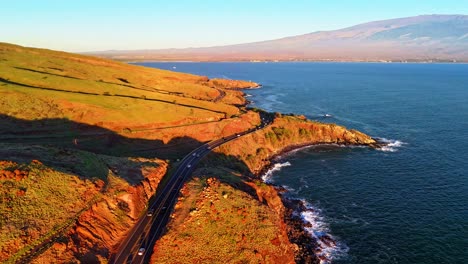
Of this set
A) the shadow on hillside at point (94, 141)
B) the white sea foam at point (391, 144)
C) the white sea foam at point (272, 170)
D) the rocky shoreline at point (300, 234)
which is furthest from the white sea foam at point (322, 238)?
the white sea foam at point (391, 144)

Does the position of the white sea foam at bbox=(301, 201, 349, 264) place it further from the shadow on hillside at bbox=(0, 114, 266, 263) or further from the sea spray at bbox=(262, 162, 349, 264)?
the shadow on hillside at bbox=(0, 114, 266, 263)

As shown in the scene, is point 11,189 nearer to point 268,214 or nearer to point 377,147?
point 268,214

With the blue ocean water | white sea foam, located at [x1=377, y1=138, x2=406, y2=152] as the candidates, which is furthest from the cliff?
white sea foam, located at [x1=377, y1=138, x2=406, y2=152]

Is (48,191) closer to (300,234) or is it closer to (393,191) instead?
(300,234)

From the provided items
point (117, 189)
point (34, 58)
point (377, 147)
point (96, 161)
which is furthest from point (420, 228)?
point (34, 58)

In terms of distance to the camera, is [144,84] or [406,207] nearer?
[406,207]

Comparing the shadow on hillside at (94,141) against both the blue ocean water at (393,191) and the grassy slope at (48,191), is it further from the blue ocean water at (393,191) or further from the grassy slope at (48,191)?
the grassy slope at (48,191)
